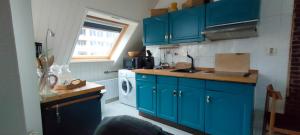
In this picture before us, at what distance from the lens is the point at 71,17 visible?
236cm

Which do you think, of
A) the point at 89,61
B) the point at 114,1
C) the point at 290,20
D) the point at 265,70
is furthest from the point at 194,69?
the point at 89,61

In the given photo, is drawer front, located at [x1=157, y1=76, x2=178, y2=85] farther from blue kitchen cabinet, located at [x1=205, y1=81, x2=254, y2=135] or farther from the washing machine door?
the washing machine door

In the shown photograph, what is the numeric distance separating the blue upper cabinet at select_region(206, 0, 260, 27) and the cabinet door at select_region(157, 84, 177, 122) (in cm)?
111

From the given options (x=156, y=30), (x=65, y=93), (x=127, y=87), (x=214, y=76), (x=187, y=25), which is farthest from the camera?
(x=127, y=87)

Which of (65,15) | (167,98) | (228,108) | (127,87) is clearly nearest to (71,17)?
(65,15)

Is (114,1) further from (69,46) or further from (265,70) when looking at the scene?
(265,70)

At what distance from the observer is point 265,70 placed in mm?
2092

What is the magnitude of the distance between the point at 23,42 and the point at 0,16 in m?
0.57

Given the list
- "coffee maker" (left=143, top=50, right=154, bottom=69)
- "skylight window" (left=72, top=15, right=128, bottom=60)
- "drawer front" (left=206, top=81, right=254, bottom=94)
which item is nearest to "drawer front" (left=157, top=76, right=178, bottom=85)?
"drawer front" (left=206, top=81, right=254, bottom=94)

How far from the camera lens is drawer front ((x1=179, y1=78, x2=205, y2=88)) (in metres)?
1.98

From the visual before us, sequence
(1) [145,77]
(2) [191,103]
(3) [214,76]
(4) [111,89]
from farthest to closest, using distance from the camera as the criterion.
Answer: (4) [111,89] → (1) [145,77] → (2) [191,103] → (3) [214,76]

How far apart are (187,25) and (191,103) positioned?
1.22 meters

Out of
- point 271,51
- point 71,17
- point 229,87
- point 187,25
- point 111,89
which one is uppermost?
point 71,17

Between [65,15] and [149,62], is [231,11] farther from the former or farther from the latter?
[65,15]
